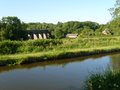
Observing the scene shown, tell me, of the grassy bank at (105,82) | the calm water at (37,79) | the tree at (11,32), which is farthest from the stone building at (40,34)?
the grassy bank at (105,82)

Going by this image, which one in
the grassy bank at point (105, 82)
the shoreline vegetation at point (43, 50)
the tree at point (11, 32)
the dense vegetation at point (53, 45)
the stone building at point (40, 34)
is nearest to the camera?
the grassy bank at point (105, 82)

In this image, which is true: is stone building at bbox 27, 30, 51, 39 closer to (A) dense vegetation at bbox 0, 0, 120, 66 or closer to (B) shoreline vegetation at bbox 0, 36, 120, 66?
(A) dense vegetation at bbox 0, 0, 120, 66

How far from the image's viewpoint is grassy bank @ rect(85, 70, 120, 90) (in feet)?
42.8

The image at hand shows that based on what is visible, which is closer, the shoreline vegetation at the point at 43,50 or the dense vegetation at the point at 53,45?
the shoreline vegetation at the point at 43,50

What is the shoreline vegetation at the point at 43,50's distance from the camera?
31.0 metres

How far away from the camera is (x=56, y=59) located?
33906mm

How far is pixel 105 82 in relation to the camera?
1320cm

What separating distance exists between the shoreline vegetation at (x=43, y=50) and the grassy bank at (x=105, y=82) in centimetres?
1718

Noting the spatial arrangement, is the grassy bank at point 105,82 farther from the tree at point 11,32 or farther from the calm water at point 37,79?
the tree at point 11,32

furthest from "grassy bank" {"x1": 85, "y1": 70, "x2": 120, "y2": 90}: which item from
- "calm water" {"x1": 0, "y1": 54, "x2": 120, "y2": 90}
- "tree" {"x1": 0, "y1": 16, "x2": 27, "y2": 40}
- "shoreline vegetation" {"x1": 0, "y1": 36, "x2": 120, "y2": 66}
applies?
"tree" {"x1": 0, "y1": 16, "x2": 27, "y2": 40}

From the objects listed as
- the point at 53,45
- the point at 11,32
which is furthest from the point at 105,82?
the point at 11,32

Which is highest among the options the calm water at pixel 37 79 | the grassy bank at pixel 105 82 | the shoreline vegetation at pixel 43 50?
the grassy bank at pixel 105 82

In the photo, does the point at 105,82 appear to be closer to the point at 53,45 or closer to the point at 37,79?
the point at 37,79

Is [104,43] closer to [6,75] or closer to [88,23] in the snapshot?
[6,75]
